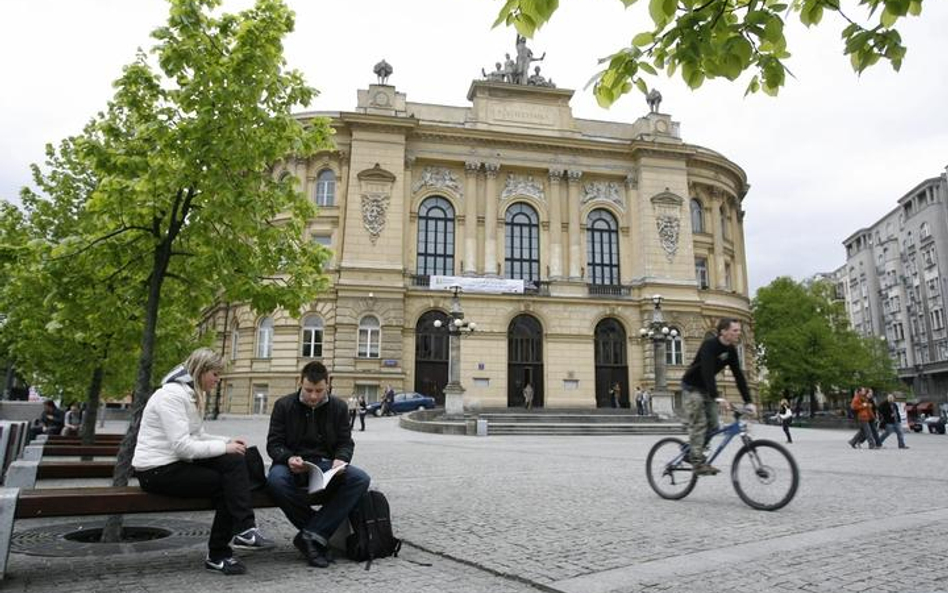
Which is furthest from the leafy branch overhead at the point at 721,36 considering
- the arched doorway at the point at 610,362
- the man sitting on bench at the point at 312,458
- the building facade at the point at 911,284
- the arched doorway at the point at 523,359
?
the building facade at the point at 911,284

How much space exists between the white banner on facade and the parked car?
6391 mm

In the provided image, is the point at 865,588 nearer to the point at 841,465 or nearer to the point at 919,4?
the point at 919,4

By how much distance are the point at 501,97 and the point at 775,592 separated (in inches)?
1522

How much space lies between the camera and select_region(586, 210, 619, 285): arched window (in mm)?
39562

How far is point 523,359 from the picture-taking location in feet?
121

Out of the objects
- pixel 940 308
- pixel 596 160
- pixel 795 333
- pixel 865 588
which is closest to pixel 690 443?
pixel 865 588

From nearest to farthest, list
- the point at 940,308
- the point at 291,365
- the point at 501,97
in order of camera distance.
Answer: the point at 291,365 < the point at 501,97 < the point at 940,308

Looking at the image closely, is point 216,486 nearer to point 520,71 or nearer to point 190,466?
point 190,466

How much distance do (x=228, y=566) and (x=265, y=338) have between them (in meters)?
33.2

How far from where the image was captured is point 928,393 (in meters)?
65.3

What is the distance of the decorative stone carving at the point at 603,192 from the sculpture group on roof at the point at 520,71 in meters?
6.81

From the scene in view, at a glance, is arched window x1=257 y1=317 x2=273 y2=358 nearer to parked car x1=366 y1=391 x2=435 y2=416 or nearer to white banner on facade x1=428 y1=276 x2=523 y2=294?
parked car x1=366 y1=391 x2=435 y2=416

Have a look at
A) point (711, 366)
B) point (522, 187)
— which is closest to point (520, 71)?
point (522, 187)

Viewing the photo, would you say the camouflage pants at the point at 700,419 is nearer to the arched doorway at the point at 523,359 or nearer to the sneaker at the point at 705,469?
the sneaker at the point at 705,469
